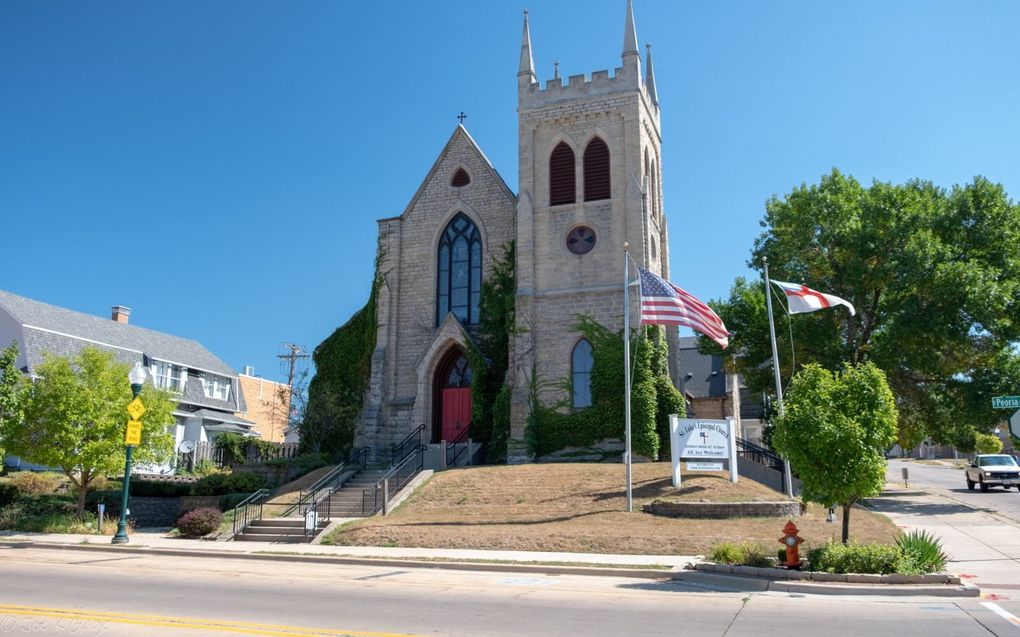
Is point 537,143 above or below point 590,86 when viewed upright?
below

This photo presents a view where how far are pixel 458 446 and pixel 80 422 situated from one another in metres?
12.6

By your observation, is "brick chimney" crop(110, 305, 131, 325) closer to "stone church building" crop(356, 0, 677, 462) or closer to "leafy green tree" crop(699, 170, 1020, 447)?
"stone church building" crop(356, 0, 677, 462)

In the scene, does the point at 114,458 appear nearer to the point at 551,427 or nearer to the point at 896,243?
the point at 551,427

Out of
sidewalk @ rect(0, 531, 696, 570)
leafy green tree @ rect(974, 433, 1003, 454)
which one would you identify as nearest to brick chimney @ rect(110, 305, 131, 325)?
sidewalk @ rect(0, 531, 696, 570)

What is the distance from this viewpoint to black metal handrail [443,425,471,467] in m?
28.5

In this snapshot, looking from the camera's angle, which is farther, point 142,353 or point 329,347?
point 142,353

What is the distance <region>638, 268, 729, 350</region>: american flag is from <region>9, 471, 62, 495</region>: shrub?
2070 centimetres

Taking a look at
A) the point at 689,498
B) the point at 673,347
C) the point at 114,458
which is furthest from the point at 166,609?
the point at 673,347

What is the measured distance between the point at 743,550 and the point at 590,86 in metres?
22.6

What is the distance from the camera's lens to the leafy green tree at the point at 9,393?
21.5 meters

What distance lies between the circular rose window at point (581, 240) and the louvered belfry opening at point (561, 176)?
4.13 ft

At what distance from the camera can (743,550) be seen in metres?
13.0

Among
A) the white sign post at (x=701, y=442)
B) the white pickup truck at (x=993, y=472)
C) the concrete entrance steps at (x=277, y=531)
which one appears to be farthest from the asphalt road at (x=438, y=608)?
the white pickup truck at (x=993, y=472)

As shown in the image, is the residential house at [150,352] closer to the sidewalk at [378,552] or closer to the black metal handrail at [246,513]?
the black metal handrail at [246,513]
